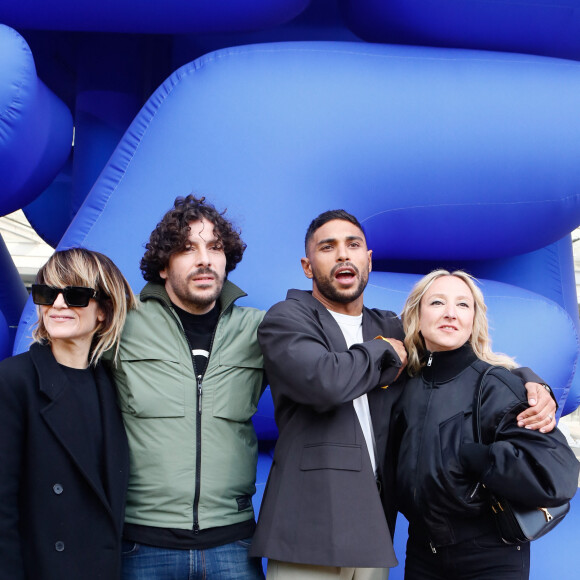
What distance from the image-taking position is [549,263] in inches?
115

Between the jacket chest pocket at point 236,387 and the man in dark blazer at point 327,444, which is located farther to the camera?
the jacket chest pocket at point 236,387

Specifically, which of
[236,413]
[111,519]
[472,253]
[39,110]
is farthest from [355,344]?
[39,110]

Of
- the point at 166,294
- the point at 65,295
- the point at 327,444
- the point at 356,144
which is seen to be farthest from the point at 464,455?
the point at 356,144

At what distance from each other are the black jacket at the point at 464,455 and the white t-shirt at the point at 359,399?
0.21ft

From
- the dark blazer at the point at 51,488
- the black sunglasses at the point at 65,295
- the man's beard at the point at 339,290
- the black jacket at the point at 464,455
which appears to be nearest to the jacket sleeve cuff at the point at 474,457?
the black jacket at the point at 464,455

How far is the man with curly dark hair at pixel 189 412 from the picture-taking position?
1.43 meters

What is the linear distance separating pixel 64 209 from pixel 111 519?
8.66 ft

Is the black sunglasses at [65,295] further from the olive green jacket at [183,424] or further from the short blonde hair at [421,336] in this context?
the short blonde hair at [421,336]

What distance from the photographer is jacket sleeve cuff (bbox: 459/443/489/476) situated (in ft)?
4.54

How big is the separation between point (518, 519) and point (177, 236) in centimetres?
89

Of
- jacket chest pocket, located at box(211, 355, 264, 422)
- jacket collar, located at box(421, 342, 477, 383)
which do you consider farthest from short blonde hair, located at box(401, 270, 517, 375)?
jacket chest pocket, located at box(211, 355, 264, 422)

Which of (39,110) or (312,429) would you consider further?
(39,110)

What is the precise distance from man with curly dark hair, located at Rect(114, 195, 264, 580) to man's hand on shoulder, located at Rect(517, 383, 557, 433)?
0.55 m

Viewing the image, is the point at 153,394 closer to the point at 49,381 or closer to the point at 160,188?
the point at 49,381
